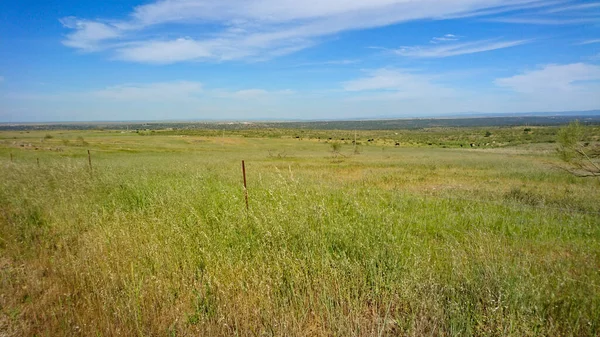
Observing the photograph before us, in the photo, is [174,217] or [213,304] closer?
[213,304]

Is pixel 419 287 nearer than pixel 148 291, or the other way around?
pixel 419 287

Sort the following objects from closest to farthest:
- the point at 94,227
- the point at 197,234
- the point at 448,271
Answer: the point at 448,271
the point at 197,234
the point at 94,227

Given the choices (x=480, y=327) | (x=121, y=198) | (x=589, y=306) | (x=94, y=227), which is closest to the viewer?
(x=480, y=327)

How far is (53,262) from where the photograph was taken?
16.6ft

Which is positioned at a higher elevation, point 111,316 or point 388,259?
point 388,259

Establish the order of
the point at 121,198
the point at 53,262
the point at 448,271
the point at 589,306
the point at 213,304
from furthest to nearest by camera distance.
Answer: the point at 121,198 < the point at 53,262 < the point at 448,271 < the point at 213,304 < the point at 589,306

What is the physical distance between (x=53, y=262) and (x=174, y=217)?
2081 millimetres

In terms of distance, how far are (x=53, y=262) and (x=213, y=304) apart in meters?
3.24

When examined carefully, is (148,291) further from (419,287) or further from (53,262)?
(419,287)

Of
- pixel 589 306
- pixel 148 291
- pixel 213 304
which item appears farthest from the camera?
pixel 148 291

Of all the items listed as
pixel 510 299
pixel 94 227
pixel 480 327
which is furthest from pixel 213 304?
pixel 94 227

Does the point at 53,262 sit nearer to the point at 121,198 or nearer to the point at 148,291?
the point at 148,291

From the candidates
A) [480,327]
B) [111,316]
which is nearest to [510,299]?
[480,327]

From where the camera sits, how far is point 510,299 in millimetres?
3324
